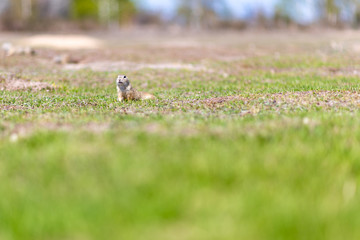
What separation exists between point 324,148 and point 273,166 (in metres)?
1.46

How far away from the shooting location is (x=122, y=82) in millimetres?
15992

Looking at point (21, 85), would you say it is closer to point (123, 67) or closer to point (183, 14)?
point (123, 67)

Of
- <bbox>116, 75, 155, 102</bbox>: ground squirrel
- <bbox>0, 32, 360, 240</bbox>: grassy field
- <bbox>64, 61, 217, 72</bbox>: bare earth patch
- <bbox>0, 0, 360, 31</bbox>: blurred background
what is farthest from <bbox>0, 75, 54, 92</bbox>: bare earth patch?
<bbox>0, 0, 360, 31</bbox>: blurred background

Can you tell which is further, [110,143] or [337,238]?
[110,143]

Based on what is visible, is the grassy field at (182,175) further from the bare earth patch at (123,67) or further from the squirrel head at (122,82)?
the bare earth patch at (123,67)

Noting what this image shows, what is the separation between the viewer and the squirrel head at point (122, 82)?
15946 millimetres

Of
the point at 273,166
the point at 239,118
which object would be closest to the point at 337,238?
the point at 273,166

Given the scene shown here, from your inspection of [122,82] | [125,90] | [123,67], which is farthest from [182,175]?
[123,67]

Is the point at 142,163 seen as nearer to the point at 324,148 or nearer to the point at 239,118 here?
the point at 324,148

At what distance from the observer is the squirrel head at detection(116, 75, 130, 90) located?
52.3ft

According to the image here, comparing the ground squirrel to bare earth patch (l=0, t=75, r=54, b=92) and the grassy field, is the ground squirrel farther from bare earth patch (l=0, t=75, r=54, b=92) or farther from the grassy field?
bare earth patch (l=0, t=75, r=54, b=92)

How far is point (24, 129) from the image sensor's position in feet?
31.8

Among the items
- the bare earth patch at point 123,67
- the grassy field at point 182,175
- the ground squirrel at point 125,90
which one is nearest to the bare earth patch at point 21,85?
the ground squirrel at point 125,90

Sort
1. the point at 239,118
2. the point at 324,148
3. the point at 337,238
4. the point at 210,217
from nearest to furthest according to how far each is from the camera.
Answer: the point at 337,238
the point at 210,217
the point at 324,148
the point at 239,118
